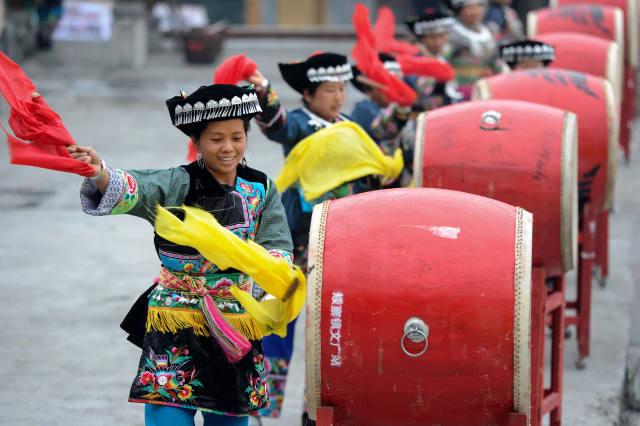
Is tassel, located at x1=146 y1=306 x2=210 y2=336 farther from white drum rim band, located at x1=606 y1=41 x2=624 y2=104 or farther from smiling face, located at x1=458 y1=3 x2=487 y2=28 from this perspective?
smiling face, located at x1=458 y1=3 x2=487 y2=28

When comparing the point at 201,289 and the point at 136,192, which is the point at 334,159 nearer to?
the point at 201,289

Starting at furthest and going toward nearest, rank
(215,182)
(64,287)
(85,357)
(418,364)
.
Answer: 1. (64,287)
2. (85,357)
3. (215,182)
4. (418,364)

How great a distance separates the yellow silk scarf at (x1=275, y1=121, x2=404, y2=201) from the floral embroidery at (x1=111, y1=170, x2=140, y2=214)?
1336mm

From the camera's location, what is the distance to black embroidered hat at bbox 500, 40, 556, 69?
6.11 metres

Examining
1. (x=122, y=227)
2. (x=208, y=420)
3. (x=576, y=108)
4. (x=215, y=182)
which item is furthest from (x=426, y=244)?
(x=122, y=227)

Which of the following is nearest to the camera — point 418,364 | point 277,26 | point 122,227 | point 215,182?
point 418,364

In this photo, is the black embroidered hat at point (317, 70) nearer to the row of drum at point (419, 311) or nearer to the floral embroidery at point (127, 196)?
the row of drum at point (419, 311)

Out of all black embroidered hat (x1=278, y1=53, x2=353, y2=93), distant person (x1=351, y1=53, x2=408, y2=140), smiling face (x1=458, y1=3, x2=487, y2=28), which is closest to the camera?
black embroidered hat (x1=278, y1=53, x2=353, y2=93)

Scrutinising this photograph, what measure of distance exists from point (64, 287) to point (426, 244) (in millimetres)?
3848

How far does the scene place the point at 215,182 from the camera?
3.33 meters

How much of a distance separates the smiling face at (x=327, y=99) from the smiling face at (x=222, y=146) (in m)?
1.31

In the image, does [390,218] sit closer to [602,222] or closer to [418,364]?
[418,364]

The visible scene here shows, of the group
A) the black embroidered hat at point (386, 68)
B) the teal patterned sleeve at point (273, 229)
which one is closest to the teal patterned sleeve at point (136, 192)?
the teal patterned sleeve at point (273, 229)

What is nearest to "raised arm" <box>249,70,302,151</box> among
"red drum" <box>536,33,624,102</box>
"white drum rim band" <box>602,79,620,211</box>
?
"white drum rim band" <box>602,79,620,211</box>
